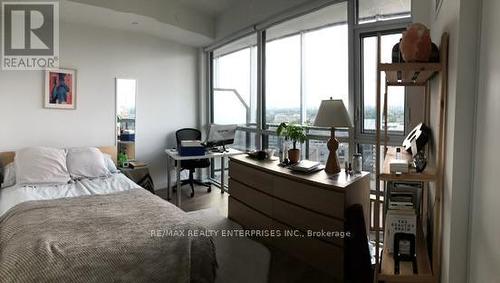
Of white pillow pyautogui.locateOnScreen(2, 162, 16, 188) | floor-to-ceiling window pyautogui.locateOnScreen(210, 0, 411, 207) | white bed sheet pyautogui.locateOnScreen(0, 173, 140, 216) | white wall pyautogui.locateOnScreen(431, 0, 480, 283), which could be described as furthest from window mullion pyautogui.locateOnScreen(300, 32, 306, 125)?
white pillow pyautogui.locateOnScreen(2, 162, 16, 188)

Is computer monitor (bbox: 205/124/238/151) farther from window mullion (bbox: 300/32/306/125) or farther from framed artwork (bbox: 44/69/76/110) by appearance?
framed artwork (bbox: 44/69/76/110)

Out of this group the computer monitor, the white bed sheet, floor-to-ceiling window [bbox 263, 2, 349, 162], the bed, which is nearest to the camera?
the bed

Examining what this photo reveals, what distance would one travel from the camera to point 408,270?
1.50 m

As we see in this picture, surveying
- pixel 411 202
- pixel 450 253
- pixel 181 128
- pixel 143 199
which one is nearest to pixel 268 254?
pixel 143 199

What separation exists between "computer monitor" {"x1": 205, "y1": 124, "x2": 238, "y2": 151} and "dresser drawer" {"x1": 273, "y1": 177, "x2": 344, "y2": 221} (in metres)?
1.83

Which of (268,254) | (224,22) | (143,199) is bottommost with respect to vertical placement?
(268,254)

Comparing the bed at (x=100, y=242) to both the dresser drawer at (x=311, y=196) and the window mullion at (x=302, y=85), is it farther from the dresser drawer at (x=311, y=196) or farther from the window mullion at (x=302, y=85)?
the window mullion at (x=302, y=85)

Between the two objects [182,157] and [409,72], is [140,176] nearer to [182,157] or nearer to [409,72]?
[182,157]

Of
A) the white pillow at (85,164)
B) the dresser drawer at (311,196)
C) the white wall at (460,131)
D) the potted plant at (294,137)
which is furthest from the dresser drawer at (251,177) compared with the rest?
the white wall at (460,131)

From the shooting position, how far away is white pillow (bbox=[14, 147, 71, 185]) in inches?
129

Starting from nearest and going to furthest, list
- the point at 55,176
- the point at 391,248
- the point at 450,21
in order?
the point at 450,21
the point at 391,248
the point at 55,176

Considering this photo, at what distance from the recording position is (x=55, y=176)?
3381 millimetres

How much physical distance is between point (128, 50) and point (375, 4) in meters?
3.48

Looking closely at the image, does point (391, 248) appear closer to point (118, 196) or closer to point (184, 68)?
point (118, 196)
